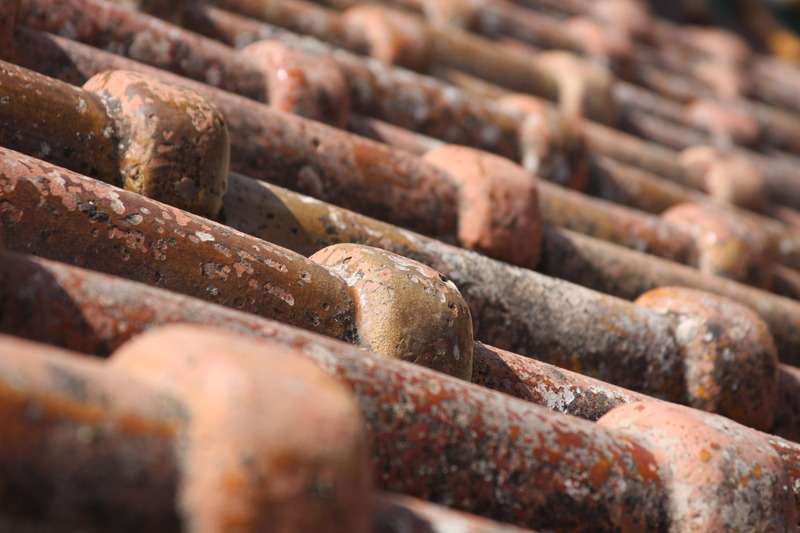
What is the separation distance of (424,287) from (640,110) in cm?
311

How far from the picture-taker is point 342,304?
1674mm

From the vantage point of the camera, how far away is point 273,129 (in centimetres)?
227

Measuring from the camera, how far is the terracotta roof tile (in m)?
0.92

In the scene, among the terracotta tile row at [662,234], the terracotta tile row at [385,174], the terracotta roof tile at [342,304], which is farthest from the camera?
the terracotta tile row at [662,234]

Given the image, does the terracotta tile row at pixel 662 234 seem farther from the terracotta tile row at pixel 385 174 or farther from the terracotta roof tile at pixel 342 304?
the terracotta tile row at pixel 385 174

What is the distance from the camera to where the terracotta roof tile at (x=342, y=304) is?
Answer: 0.92 m

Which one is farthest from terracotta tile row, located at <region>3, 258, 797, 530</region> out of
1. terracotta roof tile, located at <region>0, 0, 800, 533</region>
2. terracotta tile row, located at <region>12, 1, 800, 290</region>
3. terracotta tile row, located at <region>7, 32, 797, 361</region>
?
terracotta tile row, located at <region>12, 1, 800, 290</region>

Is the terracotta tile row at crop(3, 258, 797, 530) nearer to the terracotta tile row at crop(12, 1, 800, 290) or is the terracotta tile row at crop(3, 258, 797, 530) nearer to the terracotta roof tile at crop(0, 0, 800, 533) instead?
the terracotta roof tile at crop(0, 0, 800, 533)

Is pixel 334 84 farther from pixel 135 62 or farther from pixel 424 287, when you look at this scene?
pixel 424 287

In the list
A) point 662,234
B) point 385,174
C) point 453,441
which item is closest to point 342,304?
point 453,441

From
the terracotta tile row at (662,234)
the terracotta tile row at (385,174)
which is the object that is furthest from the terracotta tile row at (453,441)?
the terracotta tile row at (662,234)

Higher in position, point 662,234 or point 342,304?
point 342,304

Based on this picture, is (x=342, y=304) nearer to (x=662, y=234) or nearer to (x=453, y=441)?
(x=453, y=441)

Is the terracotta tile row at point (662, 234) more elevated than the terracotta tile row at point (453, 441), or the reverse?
the terracotta tile row at point (453, 441)
